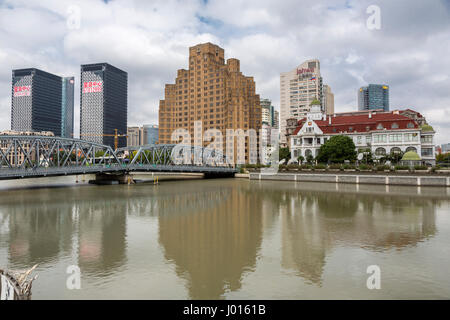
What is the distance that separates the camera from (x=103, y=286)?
1336 cm

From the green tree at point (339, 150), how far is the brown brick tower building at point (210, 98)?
158 feet

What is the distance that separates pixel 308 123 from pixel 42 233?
297 ft

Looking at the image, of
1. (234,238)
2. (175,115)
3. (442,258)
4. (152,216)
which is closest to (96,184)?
(152,216)

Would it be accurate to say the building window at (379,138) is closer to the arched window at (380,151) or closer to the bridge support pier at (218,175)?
the arched window at (380,151)

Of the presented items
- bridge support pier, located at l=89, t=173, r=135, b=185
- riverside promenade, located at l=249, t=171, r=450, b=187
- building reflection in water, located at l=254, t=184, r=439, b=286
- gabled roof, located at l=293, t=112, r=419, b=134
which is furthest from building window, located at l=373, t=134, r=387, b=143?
bridge support pier, located at l=89, t=173, r=135, b=185

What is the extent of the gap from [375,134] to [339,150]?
51.1 feet

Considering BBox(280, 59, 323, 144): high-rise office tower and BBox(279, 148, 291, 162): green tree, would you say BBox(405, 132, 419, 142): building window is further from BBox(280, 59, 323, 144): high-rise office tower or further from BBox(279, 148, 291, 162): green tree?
BBox(280, 59, 323, 144): high-rise office tower

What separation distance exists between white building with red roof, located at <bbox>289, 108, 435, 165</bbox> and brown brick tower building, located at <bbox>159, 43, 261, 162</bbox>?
117 feet

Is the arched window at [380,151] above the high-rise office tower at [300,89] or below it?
below

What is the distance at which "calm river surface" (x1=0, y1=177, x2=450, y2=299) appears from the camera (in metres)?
13.1

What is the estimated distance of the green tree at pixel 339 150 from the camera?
278ft

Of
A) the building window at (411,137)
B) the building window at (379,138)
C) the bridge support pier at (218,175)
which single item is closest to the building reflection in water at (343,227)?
the building window at (411,137)

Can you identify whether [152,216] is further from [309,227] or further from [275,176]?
[275,176]

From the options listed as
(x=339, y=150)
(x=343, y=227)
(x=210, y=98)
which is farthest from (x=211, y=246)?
(x=210, y=98)
